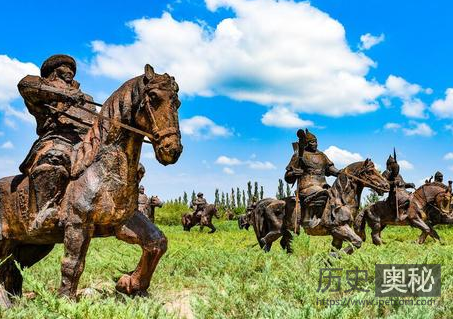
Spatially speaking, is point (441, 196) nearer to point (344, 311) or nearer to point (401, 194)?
point (401, 194)

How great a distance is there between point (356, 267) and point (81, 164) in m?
3.05

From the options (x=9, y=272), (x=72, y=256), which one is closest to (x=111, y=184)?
(x=72, y=256)

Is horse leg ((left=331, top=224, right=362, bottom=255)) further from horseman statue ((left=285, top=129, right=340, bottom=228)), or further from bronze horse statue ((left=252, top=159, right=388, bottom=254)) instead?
horseman statue ((left=285, top=129, right=340, bottom=228))

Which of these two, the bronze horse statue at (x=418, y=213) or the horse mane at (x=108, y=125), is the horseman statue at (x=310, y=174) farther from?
the horse mane at (x=108, y=125)

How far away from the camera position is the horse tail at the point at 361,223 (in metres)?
12.7

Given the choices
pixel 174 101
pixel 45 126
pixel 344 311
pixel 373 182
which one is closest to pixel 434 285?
pixel 344 311

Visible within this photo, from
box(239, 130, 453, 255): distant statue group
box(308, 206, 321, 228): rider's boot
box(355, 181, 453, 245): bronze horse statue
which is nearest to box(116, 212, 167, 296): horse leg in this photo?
box(239, 130, 453, 255): distant statue group

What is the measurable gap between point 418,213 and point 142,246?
11881 millimetres

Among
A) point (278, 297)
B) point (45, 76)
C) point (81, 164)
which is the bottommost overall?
point (278, 297)

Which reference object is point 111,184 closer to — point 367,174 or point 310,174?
point 310,174

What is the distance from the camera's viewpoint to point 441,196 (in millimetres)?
15523

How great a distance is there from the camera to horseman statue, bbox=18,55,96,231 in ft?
14.2

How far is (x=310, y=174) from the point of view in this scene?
32.6 feet

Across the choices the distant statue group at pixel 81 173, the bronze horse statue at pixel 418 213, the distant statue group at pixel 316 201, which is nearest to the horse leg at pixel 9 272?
the distant statue group at pixel 81 173
